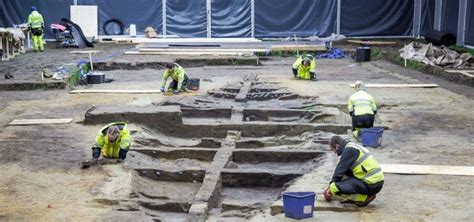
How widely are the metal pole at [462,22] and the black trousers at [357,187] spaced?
69.3ft

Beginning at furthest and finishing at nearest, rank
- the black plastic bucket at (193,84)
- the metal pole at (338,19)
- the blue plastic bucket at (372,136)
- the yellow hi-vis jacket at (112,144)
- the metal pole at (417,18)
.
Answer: the metal pole at (338,19), the metal pole at (417,18), the black plastic bucket at (193,84), the blue plastic bucket at (372,136), the yellow hi-vis jacket at (112,144)

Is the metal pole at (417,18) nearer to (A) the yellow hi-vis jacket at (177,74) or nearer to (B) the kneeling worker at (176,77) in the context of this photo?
(B) the kneeling worker at (176,77)

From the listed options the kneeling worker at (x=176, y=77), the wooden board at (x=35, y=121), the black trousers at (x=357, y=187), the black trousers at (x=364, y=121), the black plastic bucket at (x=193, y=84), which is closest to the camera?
the black trousers at (x=357, y=187)

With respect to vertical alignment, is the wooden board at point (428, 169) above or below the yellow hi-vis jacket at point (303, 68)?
below

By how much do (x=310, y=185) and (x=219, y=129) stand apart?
451cm

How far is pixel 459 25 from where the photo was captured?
2756 cm

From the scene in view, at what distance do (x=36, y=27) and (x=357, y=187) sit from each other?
21717 mm

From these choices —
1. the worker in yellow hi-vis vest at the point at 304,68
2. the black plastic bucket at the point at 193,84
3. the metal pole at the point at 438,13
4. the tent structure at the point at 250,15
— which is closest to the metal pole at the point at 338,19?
the tent structure at the point at 250,15

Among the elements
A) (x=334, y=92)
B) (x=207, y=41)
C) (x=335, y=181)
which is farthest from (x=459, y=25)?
(x=335, y=181)

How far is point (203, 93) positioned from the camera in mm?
17094

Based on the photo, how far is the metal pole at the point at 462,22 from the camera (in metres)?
27.2

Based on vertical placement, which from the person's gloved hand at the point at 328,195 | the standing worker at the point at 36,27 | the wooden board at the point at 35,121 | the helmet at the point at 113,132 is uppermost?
the standing worker at the point at 36,27

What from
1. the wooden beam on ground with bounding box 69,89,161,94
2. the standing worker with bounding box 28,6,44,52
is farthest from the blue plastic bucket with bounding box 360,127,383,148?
the standing worker with bounding box 28,6,44,52

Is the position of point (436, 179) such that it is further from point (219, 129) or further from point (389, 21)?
point (389, 21)
